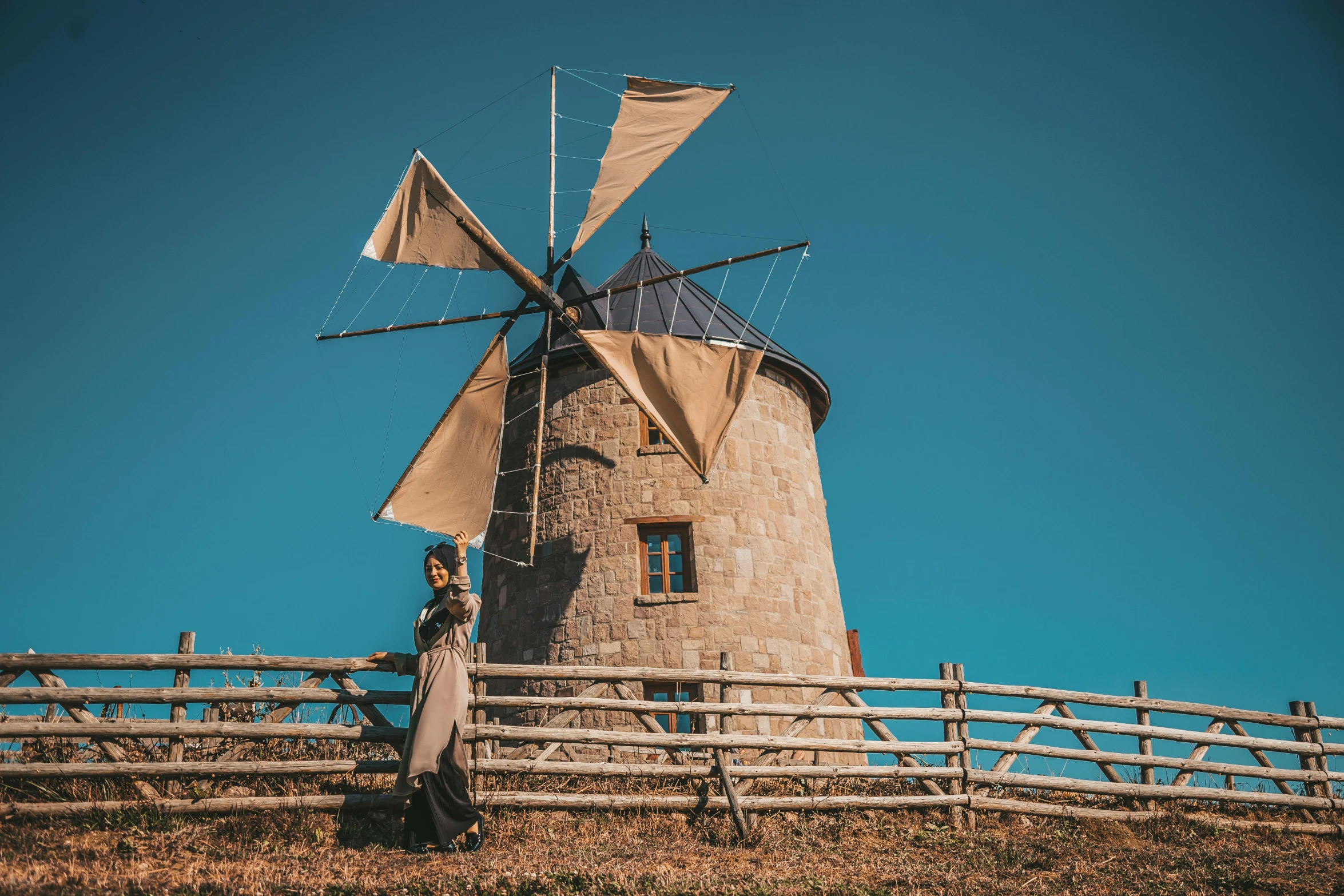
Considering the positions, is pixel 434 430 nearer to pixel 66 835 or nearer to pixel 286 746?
pixel 286 746

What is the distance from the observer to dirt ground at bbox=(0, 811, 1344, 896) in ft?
22.6

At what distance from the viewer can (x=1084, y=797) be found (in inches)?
428

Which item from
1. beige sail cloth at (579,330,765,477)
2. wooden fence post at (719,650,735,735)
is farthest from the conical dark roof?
wooden fence post at (719,650,735,735)

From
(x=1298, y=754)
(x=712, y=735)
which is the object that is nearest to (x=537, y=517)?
(x=712, y=735)

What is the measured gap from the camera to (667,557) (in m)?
15.5

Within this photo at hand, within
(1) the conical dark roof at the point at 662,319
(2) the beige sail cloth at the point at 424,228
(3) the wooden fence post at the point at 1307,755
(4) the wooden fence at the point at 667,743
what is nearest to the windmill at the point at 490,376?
(2) the beige sail cloth at the point at 424,228

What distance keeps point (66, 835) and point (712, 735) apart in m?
5.40

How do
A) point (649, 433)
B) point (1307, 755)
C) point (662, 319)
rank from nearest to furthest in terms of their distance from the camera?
point (1307, 755), point (649, 433), point (662, 319)

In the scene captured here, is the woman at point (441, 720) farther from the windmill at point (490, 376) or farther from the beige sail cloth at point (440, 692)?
the windmill at point (490, 376)

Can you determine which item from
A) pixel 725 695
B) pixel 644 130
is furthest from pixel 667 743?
pixel 644 130

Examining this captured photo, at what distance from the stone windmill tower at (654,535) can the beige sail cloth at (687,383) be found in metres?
1.17

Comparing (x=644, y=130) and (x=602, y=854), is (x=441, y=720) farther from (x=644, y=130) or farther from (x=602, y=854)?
(x=644, y=130)

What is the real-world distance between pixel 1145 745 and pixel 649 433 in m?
8.46

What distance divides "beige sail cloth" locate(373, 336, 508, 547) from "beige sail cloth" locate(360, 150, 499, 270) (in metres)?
1.46
